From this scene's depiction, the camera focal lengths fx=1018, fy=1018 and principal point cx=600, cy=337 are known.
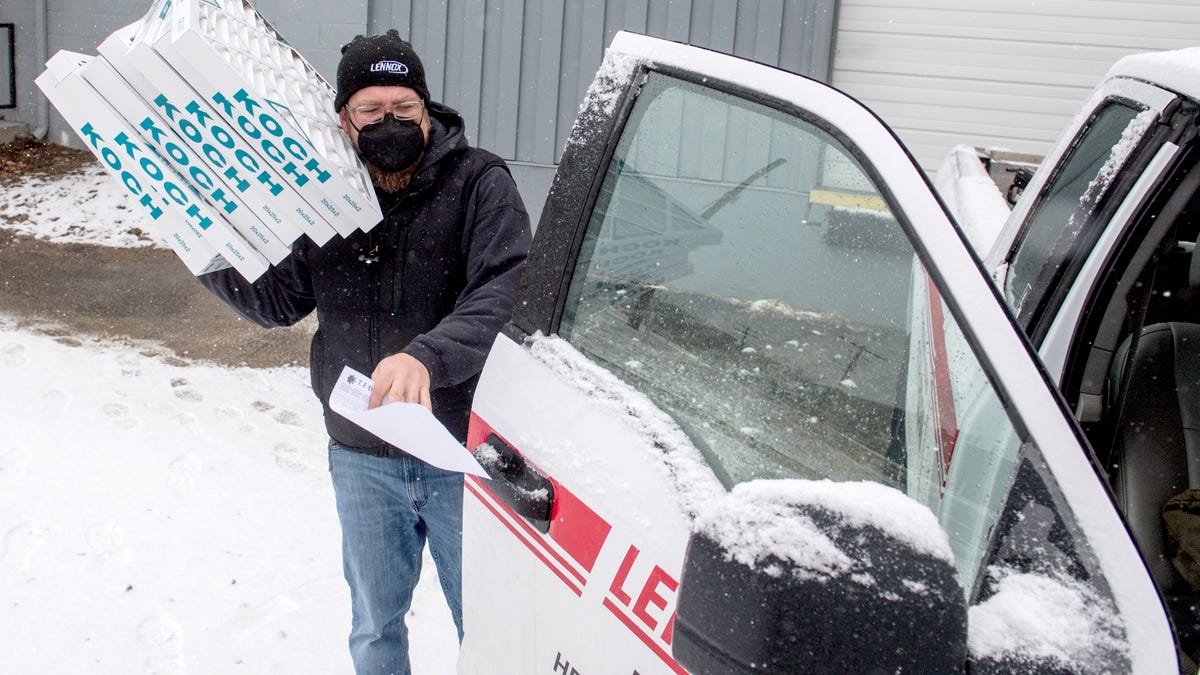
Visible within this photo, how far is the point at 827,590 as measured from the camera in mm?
1049

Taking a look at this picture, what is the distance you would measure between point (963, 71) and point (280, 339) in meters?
5.21

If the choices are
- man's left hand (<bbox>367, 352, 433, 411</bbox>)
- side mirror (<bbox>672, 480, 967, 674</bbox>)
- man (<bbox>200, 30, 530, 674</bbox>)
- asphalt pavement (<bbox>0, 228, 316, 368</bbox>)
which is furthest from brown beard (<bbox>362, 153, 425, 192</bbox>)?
asphalt pavement (<bbox>0, 228, 316, 368</bbox>)

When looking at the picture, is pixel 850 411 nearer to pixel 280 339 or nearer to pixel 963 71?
pixel 280 339

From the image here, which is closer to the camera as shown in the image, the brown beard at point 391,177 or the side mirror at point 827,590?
the side mirror at point 827,590

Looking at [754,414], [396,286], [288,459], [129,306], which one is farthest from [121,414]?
[754,414]

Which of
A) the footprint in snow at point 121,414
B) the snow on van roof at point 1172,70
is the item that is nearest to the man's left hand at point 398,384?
the snow on van roof at point 1172,70

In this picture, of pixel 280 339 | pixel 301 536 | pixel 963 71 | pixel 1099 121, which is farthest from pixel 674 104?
pixel 963 71

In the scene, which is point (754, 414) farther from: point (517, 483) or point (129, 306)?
point (129, 306)

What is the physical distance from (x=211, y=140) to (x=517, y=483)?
1.05m

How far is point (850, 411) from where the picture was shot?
1420 millimetres

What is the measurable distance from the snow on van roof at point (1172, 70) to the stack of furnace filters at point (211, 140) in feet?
5.44

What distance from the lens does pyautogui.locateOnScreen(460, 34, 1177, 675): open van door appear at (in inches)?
43.8

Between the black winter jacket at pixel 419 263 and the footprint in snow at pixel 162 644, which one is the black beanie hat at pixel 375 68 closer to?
the black winter jacket at pixel 419 263

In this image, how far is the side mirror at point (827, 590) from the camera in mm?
1042
